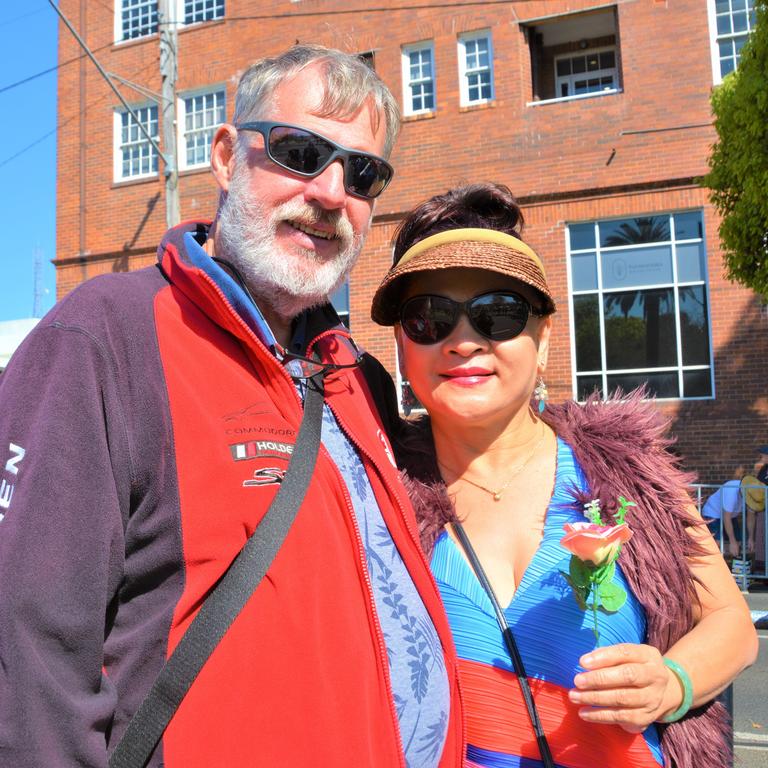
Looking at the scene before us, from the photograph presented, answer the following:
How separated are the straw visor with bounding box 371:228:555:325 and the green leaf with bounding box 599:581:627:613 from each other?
0.84 meters

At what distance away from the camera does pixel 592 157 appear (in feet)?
43.3

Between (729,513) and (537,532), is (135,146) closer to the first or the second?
(729,513)

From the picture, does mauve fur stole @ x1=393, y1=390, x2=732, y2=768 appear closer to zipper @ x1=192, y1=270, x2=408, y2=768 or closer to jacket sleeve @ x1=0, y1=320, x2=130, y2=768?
zipper @ x1=192, y1=270, x2=408, y2=768

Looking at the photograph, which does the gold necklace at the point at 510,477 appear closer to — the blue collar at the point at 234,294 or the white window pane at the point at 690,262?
the blue collar at the point at 234,294

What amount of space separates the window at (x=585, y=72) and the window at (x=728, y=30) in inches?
76.5

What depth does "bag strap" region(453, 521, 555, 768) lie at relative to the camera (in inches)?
73.9

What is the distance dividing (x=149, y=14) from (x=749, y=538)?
53.3 ft

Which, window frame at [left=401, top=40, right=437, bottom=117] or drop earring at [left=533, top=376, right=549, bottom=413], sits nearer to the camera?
drop earring at [left=533, top=376, right=549, bottom=413]

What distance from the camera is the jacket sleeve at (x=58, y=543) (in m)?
1.22

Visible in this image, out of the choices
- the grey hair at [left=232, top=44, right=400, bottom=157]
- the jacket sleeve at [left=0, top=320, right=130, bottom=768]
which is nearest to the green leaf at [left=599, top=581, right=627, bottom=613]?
the jacket sleeve at [left=0, top=320, right=130, bottom=768]

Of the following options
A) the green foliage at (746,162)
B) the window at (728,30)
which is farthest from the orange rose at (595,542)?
the window at (728,30)

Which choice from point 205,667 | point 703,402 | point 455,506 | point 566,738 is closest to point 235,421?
point 205,667

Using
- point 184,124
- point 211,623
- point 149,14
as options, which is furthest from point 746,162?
point 149,14

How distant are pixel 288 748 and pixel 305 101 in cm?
157
